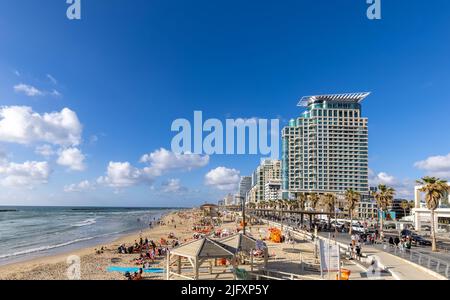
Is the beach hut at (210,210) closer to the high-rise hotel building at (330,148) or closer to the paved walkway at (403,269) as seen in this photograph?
the high-rise hotel building at (330,148)

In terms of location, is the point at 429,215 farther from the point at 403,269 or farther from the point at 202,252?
the point at 202,252

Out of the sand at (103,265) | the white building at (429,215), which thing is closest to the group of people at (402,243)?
the sand at (103,265)

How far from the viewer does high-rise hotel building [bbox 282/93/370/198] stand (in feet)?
390

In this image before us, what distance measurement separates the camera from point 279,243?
30734 millimetres

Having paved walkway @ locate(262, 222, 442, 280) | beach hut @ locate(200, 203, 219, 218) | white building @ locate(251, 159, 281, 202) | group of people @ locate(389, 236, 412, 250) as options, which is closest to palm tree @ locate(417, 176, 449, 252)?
group of people @ locate(389, 236, 412, 250)

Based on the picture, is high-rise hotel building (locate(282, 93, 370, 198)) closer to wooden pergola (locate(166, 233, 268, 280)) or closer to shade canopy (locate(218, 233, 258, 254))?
shade canopy (locate(218, 233, 258, 254))

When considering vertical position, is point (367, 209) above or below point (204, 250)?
below

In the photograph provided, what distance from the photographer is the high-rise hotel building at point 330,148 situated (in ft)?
390

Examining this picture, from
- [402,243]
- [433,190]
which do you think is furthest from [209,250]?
[433,190]

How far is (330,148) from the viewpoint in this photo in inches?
4781

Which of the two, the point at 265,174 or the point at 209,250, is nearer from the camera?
the point at 209,250
